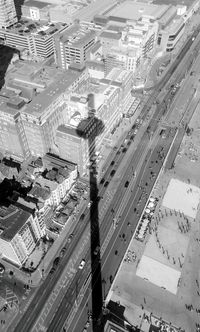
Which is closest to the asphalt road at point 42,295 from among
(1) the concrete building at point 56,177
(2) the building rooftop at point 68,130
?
(1) the concrete building at point 56,177

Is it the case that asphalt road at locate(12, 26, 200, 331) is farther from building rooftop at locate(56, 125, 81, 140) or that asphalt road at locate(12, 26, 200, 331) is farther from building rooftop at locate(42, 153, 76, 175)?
building rooftop at locate(56, 125, 81, 140)

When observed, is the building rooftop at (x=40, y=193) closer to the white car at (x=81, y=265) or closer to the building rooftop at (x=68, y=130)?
the building rooftop at (x=68, y=130)

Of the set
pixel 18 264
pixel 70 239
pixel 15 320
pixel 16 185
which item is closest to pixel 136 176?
pixel 70 239

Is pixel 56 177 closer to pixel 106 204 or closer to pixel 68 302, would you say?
pixel 106 204

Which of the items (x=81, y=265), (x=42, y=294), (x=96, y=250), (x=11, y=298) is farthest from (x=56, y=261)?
(x=11, y=298)

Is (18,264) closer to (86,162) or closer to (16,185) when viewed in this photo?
(16,185)

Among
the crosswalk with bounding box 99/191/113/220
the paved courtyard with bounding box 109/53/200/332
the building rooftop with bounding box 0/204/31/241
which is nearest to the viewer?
the paved courtyard with bounding box 109/53/200/332

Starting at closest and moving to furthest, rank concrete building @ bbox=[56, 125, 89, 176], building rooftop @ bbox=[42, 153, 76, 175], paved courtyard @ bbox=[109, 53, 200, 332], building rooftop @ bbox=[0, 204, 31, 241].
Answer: paved courtyard @ bbox=[109, 53, 200, 332]
building rooftop @ bbox=[0, 204, 31, 241]
concrete building @ bbox=[56, 125, 89, 176]
building rooftop @ bbox=[42, 153, 76, 175]

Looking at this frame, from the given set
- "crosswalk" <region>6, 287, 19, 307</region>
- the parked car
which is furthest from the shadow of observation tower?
"crosswalk" <region>6, 287, 19, 307</region>
